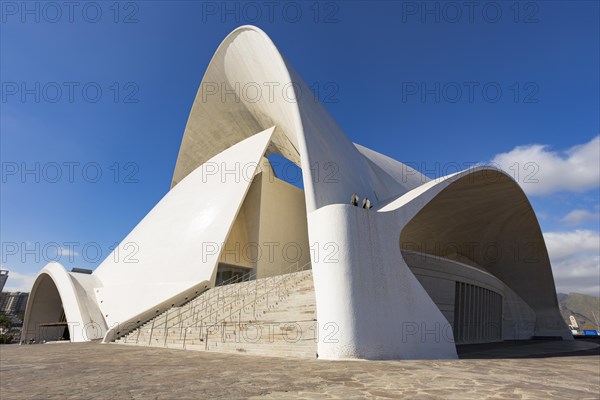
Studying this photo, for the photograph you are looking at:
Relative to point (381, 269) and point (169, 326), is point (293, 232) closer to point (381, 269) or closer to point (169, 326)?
point (169, 326)

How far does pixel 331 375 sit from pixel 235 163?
52.0 ft

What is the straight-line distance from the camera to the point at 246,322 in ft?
33.8

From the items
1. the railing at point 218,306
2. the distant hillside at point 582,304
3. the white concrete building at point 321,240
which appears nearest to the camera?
the white concrete building at point 321,240

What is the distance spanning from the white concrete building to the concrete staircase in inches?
37.7

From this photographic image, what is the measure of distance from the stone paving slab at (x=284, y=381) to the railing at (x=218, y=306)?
4.34 meters

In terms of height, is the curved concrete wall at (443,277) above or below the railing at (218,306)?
above

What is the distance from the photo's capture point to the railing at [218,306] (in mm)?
11492

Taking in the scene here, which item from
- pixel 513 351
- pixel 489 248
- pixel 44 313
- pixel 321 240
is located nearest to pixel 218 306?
pixel 321 240

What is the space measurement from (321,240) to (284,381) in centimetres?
391

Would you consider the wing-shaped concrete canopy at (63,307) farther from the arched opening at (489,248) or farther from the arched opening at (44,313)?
the arched opening at (489,248)

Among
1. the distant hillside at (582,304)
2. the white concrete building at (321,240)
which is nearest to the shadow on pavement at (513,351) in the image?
the white concrete building at (321,240)

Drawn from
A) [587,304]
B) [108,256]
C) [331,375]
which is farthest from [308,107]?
[587,304]

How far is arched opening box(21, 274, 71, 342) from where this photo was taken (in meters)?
22.4

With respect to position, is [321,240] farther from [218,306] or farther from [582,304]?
[582,304]
